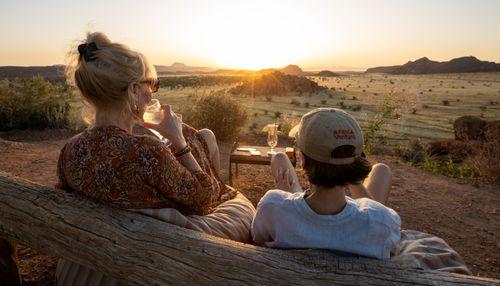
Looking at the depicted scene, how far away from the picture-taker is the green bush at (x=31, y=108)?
10.1 m

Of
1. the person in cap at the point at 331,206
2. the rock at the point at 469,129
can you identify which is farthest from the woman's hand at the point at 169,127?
the rock at the point at 469,129

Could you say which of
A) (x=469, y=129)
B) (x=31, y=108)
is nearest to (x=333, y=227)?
(x=31, y=108)

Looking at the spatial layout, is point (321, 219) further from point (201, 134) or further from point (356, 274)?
point (201, 134)

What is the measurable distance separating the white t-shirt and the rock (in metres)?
10.1

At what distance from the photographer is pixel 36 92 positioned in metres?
10.7

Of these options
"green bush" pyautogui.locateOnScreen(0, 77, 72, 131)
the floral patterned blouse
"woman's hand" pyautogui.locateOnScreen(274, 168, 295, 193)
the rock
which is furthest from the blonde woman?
the rock

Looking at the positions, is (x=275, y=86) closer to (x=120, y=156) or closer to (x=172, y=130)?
(x=172, y=130)

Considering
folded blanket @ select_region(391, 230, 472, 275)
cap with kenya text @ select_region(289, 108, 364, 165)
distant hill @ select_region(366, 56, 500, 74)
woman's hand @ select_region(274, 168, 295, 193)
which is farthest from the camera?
distant hill @ select_region(366, 56, 500, 74)

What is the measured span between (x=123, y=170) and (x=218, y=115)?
7.77m

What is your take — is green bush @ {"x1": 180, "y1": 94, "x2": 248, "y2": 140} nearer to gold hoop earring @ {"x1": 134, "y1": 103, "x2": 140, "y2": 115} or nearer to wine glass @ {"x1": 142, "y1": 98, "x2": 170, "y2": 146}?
wine glass @ {"x1": 142, "y1": 98, "x2": 170, "y2": 146}

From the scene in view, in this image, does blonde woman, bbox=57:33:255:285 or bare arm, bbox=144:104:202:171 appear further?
bare arm, bbox=144:104:202:171

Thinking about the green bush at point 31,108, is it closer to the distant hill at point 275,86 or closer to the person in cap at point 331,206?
the person in cap at point 331,206

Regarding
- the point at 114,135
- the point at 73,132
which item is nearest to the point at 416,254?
the point at 114,135

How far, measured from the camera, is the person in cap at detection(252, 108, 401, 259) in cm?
198
